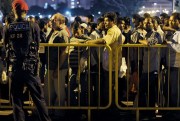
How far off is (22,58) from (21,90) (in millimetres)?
Answer: 523

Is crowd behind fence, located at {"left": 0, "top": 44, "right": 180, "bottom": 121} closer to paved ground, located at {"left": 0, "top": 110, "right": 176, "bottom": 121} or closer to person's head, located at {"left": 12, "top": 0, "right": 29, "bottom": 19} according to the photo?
paved ground, located at {"left": 0, "top": 110, "right": 176, "bottom": 121}

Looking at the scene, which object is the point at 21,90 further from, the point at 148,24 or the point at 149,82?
the point at 148,24

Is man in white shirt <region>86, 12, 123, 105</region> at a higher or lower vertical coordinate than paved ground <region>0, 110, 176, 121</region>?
higher

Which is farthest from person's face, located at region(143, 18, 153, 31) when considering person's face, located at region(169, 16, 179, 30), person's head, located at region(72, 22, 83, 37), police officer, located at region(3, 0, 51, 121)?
police officer, located at region(3, 0, 51, 121)

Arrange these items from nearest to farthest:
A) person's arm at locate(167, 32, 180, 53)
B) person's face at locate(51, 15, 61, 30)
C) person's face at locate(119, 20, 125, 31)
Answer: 1. person's arm at locate(167, 32, 180, 53)
2. person's face at locate(51, 15, 61, 30)
3. person's face at locate(119, 20, 125, 31)

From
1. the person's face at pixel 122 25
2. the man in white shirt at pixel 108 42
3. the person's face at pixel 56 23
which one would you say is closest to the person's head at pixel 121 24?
the person's face at pixel 122 25

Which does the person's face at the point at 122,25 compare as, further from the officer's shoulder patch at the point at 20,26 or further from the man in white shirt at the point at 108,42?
the officer's shoulder patch at the point at 20,26

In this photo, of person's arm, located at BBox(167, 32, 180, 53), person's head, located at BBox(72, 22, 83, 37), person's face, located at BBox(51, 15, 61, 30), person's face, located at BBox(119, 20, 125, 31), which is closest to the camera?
person's arm, located at BBox(167, 32, 180, 53)

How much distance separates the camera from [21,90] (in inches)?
253

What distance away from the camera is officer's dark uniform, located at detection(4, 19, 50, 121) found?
6.23m

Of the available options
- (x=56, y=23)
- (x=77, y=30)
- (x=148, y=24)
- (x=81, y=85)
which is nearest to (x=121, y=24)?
(x=148, y=24)

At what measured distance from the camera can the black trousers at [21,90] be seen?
627 centimetres

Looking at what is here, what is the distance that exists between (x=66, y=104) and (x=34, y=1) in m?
88.1

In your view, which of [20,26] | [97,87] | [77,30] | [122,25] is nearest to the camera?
[20,26]
